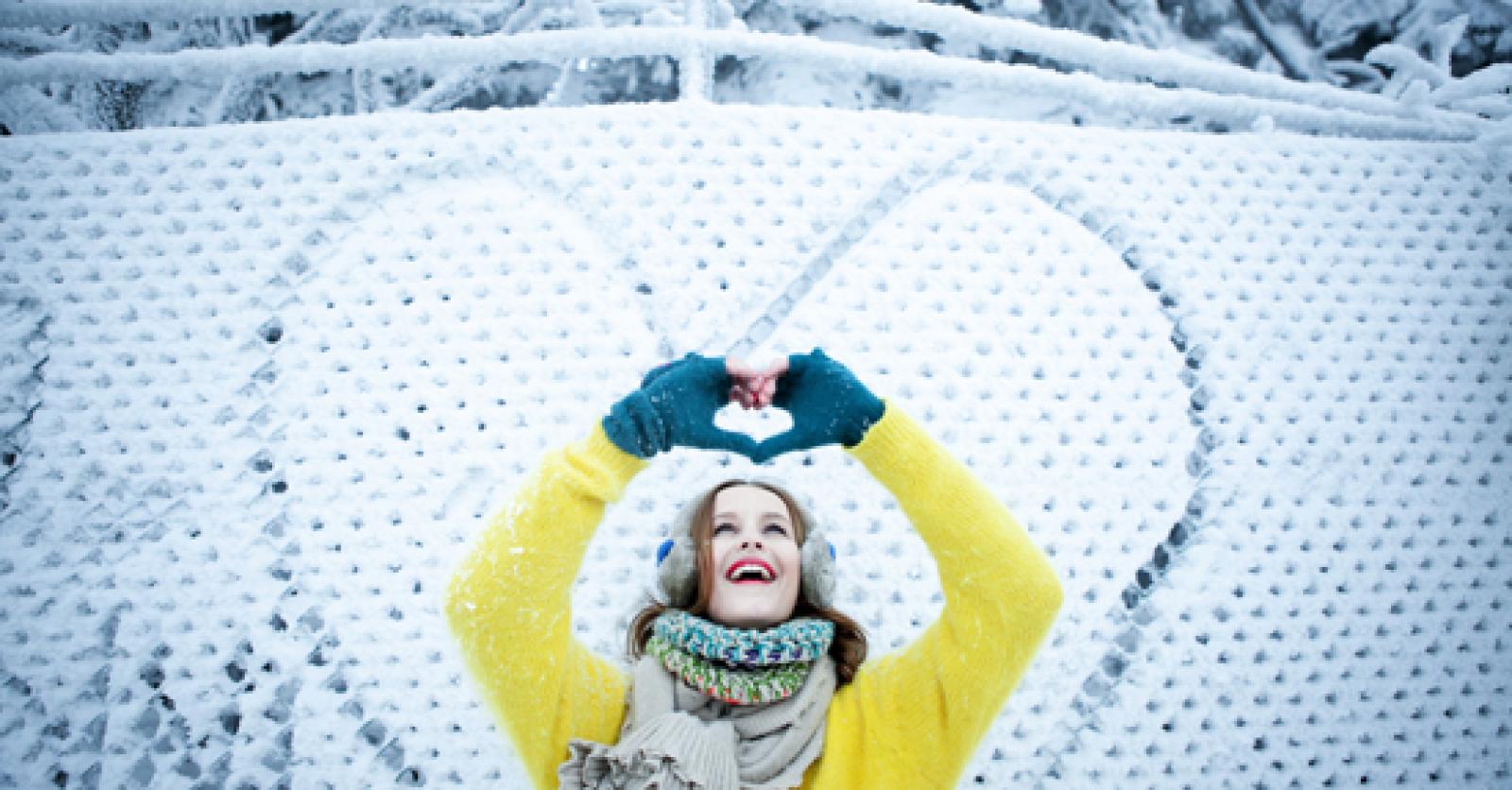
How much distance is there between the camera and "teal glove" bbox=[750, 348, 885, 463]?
607 mm

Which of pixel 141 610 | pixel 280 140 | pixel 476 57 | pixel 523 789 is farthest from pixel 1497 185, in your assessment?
pixel 141 610

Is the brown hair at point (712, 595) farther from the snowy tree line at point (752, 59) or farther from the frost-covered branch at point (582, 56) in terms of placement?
the snowy tree line at point (752, 59)

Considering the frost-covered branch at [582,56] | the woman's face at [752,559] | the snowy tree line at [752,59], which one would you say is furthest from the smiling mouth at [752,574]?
the snowy tree line at [752,59]

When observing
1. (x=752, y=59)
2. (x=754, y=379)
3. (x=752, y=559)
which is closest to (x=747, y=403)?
(x=754, y=379)

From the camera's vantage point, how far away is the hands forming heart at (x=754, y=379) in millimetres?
619

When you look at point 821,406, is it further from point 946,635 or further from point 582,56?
point 582,56

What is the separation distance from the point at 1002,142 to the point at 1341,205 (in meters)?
0.45

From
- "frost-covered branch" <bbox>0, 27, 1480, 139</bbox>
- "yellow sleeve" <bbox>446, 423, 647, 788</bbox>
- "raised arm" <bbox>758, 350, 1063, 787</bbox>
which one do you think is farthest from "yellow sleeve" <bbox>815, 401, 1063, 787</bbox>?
"frost-covered branch" <bbox>0, 27, 1480, 139</bbox>

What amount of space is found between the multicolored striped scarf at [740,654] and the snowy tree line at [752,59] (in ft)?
2.57

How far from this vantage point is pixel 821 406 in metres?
0.62

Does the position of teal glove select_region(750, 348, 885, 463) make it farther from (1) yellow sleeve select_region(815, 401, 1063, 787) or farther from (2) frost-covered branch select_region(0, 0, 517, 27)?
(2) frost-covered branch select_region(0, 0, 517, 27)

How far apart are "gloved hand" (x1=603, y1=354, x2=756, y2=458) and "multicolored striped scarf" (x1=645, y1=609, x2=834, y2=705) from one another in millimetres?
147

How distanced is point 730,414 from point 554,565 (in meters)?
0.30

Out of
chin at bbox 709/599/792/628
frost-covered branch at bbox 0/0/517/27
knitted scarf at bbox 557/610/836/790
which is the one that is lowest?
knitted scarf at bbox 557/610/836/790
